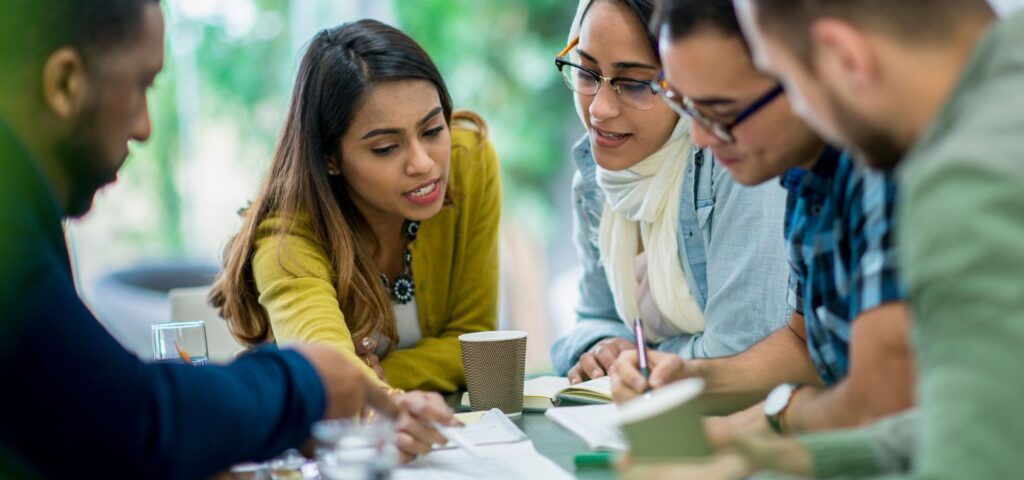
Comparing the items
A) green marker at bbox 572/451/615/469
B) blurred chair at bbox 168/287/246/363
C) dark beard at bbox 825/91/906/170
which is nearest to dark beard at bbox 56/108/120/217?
green marker at bbox 572/451/615/469

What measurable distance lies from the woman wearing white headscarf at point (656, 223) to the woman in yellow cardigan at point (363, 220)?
0.30 meters

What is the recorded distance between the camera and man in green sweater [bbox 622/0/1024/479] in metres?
0.76

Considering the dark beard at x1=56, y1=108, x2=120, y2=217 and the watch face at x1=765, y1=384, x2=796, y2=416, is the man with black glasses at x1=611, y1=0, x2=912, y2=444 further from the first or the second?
the dark beard at x1=56, y1=108, x2=120, y2=217

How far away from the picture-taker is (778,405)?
139cm

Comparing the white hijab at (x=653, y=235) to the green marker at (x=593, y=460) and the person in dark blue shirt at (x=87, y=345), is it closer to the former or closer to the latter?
the green marker at (x=593, y=460)

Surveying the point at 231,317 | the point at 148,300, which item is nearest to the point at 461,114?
the point at 231,317

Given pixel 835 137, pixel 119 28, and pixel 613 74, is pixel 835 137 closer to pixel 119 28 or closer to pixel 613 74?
pixel 119 28

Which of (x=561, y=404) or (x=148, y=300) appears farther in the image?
(x=148, y=300)

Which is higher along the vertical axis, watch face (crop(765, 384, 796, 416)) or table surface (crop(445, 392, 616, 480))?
watch face (crop(765, 384, 796, 416))

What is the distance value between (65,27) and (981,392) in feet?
3.14

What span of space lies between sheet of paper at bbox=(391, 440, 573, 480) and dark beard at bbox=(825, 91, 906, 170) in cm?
54

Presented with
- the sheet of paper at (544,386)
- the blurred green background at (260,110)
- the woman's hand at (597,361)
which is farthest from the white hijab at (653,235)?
the blurred green background at (260,110)

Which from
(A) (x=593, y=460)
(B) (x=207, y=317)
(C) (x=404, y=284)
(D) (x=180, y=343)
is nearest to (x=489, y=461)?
(A) (x=593, y=460)

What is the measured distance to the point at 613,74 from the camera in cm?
206
